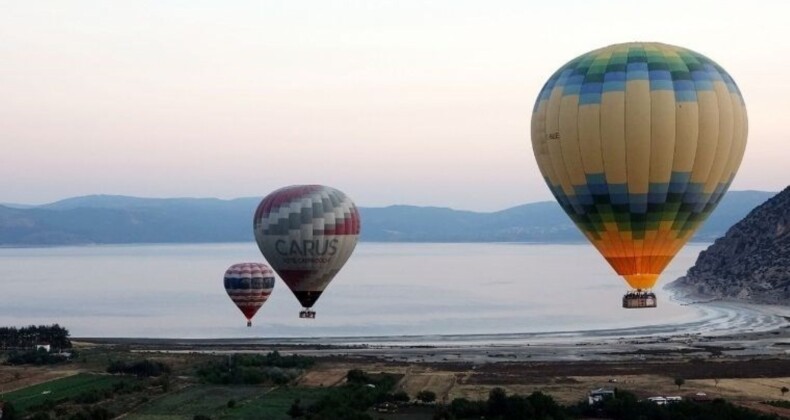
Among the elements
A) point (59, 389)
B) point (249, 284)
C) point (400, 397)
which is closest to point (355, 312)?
point (249, 284)

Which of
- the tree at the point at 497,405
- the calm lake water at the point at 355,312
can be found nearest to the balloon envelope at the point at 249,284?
the tree at the point at 497,405

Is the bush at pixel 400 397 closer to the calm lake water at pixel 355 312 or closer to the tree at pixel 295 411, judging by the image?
the tree at pixel 295 411

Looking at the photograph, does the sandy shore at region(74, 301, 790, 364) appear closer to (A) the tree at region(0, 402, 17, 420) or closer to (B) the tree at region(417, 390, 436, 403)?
(B) the tree at region(417, 390, 436, 403)

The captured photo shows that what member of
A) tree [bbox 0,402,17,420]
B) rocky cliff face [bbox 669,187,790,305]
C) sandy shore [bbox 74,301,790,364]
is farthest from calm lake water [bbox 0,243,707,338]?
tree [bbox 0,402,17,420]

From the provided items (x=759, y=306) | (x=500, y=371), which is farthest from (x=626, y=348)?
(x=759, y=306)

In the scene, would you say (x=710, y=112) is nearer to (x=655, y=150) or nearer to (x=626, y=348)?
(x=655, y=150)

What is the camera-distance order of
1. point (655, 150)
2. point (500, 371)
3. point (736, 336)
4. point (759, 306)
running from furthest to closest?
point (759, 306) → point (736, 336) → point (500, 371) → point (655, 150)
